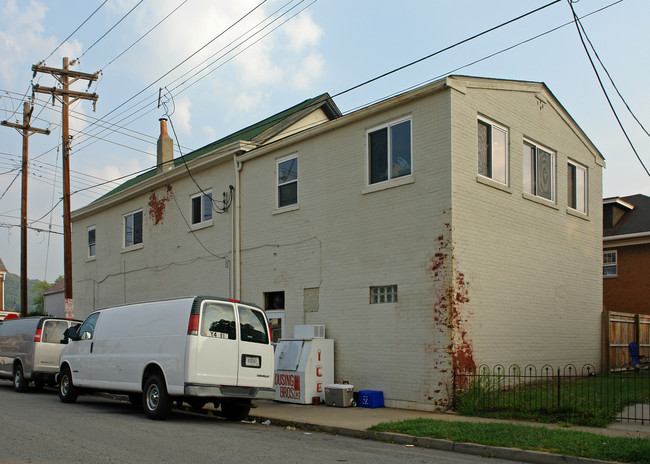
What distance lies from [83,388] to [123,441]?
5.71m

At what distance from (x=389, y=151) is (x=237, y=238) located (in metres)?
5.99

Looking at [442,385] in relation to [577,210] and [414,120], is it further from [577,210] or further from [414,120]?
[577,210]

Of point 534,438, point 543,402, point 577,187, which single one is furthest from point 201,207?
point 534,438

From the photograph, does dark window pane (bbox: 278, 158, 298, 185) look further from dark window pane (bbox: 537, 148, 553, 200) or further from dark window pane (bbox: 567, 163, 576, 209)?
dark window pane (bbox: 567, 163, 576, 209)

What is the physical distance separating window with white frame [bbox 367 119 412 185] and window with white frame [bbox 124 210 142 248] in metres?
12.2

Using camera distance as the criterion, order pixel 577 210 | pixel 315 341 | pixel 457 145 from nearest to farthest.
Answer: pixel 457 145 < pixel 315 341 < pixel 577 210

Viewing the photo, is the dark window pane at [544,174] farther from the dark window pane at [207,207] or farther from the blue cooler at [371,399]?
the dark window pane at [207,207]

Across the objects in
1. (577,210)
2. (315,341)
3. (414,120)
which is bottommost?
(315,341)

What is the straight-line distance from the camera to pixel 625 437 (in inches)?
347

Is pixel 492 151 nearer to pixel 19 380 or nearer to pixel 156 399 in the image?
pixel 156 399

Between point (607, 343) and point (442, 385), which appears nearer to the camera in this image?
point (442, 385)

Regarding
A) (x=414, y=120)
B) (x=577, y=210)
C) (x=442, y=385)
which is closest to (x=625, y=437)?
(x=442, y=385)

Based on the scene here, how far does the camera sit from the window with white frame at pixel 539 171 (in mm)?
15758

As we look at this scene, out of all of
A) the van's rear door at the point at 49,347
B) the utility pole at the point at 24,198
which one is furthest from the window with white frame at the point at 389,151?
the utility pole at the point at 24,198
